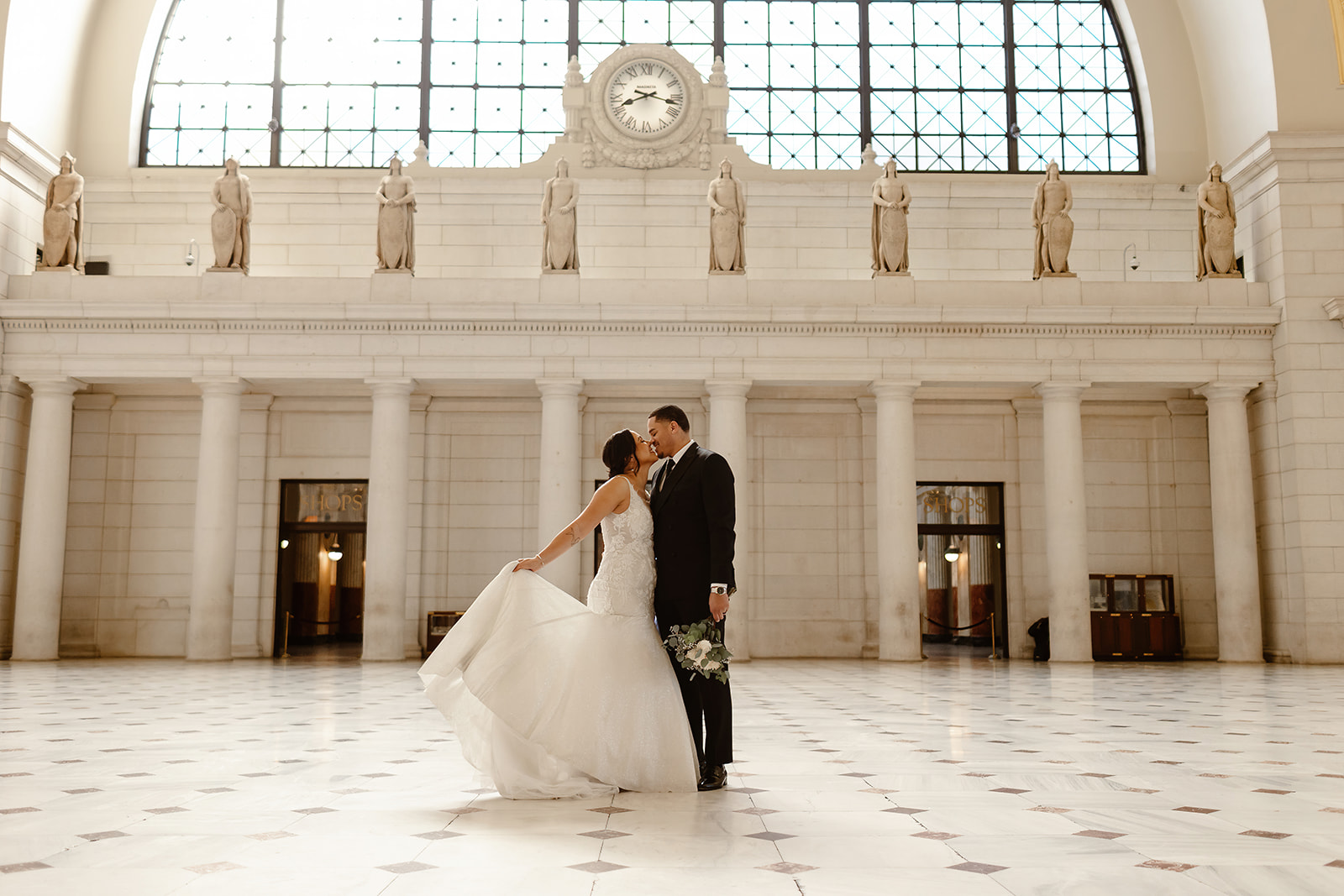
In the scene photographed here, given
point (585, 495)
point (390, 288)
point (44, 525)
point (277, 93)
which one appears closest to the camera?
point (44, 525)

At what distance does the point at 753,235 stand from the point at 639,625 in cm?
1893

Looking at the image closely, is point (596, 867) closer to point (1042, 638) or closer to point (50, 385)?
point (50, 385)

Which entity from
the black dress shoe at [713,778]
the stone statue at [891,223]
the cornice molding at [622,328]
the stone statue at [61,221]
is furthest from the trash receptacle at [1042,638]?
the stone statue at [61,221]

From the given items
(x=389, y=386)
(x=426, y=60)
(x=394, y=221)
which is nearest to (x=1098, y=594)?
(x=389, y=386)

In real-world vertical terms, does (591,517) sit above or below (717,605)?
above

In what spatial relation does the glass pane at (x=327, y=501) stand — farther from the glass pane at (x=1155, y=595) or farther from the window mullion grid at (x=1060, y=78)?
the window mullion grid at (x=1060, y=78)

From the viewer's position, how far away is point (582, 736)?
6426 millimetres

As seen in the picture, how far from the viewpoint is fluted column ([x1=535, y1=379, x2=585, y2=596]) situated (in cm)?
2069

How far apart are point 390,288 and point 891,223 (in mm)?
9049

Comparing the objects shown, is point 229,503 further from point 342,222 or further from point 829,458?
point 829,458

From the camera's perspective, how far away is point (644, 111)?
24.7 metres

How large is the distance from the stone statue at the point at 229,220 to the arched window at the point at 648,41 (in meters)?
4.07

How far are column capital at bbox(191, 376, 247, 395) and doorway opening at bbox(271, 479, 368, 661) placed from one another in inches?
127

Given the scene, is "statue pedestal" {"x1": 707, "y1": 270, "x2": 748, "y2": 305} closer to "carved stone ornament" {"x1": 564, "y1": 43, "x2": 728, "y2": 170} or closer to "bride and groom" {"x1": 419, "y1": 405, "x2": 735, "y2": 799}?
"carved stone ornament" {"x1": 564, "y1": 43, "x2": 728, "y2": 170}
